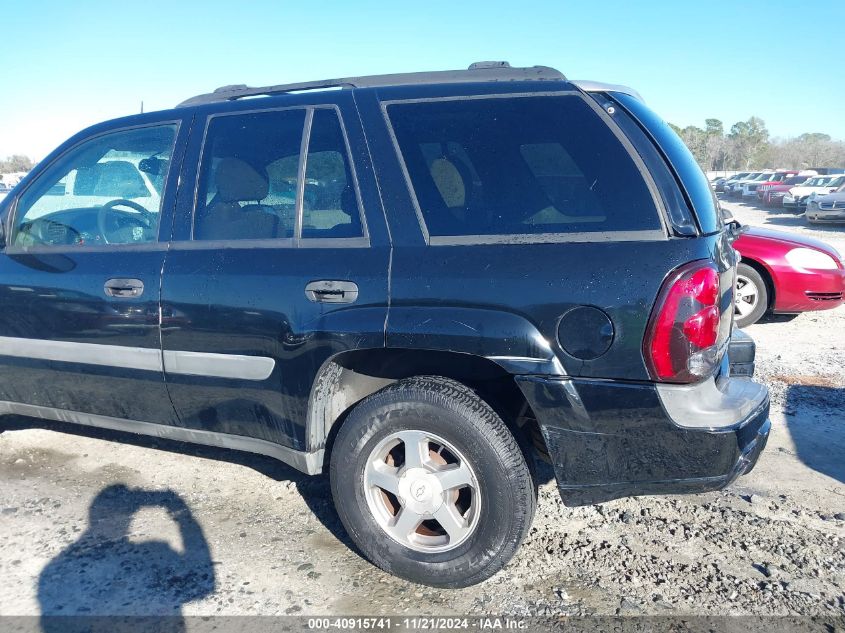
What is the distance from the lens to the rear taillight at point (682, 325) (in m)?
2.43

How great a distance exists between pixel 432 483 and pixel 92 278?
6.30ft

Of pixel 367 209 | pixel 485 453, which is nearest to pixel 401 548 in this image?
pixel 485 453

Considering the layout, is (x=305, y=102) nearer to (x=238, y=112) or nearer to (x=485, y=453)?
(x=238, y=112)

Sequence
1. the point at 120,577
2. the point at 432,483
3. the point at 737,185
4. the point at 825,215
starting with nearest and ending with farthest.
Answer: the point at 432,483, the point at 120,577, the point at 825,215, the point at 737,185

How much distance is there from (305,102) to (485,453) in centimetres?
174

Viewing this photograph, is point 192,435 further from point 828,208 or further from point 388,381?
point 828,208

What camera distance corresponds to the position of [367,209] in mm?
2904

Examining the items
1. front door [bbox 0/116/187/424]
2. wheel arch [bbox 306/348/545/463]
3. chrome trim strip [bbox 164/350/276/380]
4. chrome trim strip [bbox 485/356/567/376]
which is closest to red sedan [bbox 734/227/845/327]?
wheel arch [bbox 306/348/545/463]

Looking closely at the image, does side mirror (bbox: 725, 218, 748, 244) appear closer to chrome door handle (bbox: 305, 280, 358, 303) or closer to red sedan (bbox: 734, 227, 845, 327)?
chrome door handle (bbox: 305, 280, 358, 303)

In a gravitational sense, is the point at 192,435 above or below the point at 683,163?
below

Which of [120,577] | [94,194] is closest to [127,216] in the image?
[94,194]

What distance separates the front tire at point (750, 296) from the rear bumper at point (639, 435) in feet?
14.7

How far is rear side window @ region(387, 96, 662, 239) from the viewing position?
102 inches

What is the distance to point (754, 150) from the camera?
7481 centimetres
